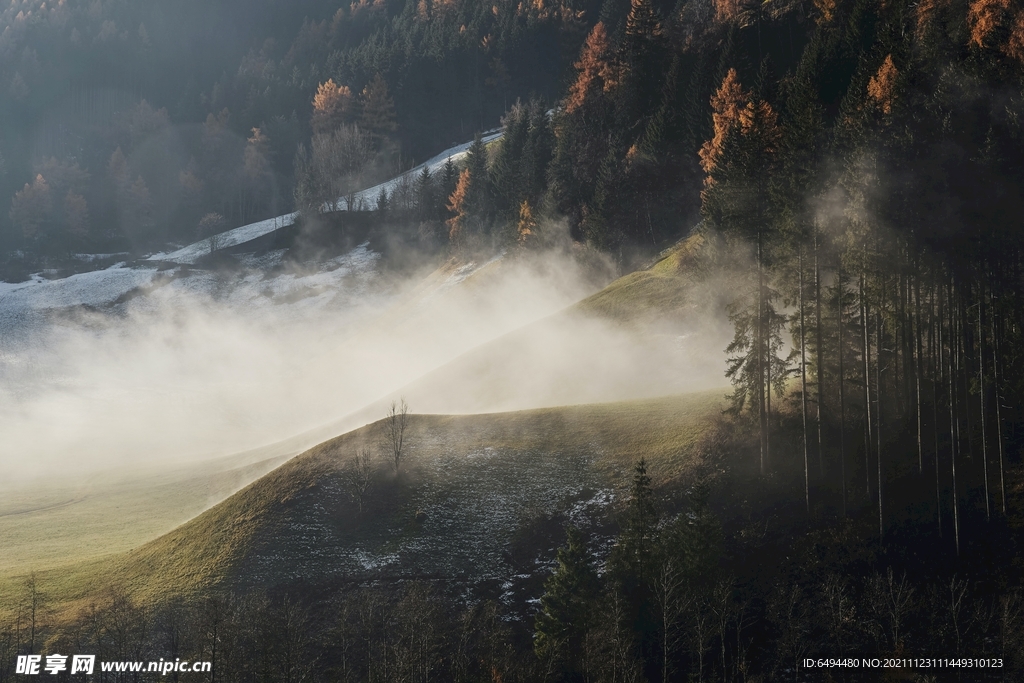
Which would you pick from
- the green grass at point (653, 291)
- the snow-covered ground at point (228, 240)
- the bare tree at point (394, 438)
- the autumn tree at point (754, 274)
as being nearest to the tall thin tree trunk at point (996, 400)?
the autumn tree at point (754, 274)

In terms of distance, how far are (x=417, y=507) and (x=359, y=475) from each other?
210 inches

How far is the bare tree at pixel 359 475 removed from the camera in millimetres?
51750

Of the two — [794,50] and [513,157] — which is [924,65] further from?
[513,157]

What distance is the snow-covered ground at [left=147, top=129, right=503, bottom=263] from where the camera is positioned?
170 meters

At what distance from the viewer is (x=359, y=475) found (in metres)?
53.1

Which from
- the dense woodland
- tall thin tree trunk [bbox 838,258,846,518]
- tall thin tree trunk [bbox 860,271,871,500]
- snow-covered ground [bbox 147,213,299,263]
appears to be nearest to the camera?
the dense woodland

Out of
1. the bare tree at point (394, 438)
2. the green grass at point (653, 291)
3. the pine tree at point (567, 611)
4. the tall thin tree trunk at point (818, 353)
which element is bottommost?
the pine tree at point (567, 611)

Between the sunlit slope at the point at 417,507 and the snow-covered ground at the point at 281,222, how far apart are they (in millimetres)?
116995

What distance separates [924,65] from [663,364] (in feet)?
112

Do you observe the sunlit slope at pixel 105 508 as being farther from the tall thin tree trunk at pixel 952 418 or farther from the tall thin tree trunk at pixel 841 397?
the tall thin tree trunk at pixel 952 418

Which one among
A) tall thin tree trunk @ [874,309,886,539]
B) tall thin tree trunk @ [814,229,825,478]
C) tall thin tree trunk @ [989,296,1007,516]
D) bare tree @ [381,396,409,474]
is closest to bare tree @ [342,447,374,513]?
Answer: bare tree @ [381,396,409,474]

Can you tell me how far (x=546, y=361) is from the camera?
80.9m

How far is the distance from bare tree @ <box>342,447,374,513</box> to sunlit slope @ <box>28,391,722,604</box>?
50 centimetres

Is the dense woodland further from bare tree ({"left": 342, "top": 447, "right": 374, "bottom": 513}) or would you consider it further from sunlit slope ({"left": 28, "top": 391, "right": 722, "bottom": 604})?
bare tree ({"left": 342, "top": 447, "right": 374, "bottom": 513})
